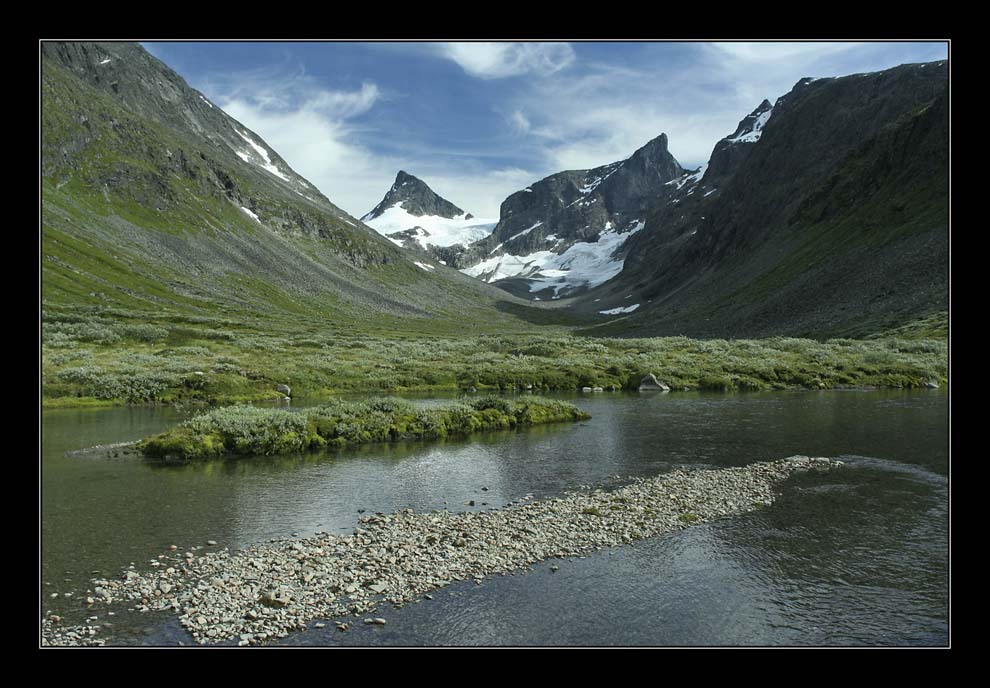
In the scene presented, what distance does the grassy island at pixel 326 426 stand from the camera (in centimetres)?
2862

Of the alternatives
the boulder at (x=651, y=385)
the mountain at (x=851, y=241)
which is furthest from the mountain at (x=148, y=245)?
the mountain at (x=851, y=241)

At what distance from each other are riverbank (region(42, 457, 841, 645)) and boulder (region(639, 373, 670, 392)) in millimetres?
35383

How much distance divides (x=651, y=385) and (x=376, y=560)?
4592 cm

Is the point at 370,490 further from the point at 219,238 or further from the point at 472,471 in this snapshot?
the point at 219,238

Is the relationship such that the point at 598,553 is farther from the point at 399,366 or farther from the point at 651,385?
the point at 399,366

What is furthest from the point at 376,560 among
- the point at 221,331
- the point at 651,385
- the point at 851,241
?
the point at 851,241

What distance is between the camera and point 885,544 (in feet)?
56.9

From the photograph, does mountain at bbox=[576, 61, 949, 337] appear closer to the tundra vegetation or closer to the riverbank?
the tundra vegetation

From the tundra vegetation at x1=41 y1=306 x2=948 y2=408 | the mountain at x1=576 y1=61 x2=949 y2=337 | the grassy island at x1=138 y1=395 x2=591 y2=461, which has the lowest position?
the grassy island at x1=138 y1=395 x2=591 y2=461

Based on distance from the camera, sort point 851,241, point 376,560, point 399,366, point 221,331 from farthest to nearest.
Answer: point 851,241 < point 221,331 < point 399,366 < point 376,560

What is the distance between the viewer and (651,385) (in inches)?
2299

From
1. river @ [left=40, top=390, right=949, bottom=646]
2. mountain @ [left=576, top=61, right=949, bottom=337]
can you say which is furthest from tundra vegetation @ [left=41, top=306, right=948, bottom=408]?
mountain @ [left=576, top=61, right=949, bottom=337]

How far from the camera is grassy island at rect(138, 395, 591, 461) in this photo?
2862 cm

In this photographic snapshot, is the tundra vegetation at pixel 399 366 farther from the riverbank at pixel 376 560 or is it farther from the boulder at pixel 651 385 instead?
the riverbank at pixel 376 560
